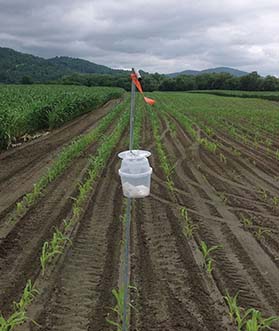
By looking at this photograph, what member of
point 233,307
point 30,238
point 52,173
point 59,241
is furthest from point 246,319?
point 52,173

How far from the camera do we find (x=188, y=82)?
88.3m

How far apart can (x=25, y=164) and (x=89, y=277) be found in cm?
653

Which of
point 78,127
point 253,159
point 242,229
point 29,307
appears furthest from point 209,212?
point 78,127

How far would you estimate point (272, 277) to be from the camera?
4.55 metres

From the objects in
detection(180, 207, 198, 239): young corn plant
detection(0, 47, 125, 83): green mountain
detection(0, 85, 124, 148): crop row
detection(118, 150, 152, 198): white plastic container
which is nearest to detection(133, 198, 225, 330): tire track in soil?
detection(180, 207, 198, 239): young corn plant

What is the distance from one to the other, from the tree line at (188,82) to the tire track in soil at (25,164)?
53.4m

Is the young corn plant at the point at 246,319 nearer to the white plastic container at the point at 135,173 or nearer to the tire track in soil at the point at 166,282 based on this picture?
the tire track in soil at the point at 166,282

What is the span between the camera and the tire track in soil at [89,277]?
3629mm

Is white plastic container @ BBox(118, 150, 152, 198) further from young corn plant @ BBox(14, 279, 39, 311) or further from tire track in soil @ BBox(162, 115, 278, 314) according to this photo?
tire track in soil @ BBox(162, 115, 278, 314)

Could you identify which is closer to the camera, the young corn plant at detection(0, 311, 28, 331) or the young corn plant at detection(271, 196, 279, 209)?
the young corn plant at detection(0, 311, 28, 331)

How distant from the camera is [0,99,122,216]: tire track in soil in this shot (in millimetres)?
7728

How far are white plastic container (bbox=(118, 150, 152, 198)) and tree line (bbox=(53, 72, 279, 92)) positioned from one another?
64683mm

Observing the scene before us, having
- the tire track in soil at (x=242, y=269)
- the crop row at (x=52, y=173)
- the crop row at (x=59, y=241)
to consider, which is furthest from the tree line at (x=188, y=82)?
the tire track in soil at (x=242, y=269)

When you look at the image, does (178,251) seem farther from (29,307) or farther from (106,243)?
(29,307)
